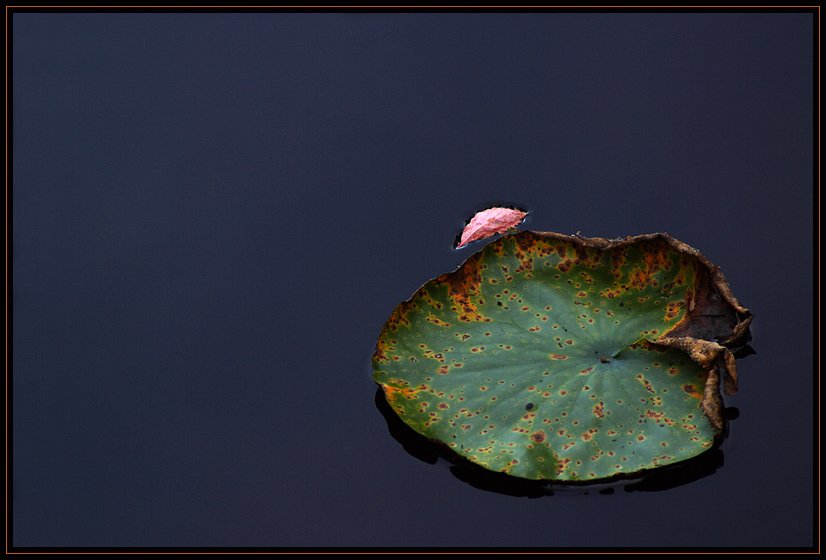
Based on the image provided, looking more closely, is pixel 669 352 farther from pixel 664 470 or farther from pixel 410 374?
pixel 410 374

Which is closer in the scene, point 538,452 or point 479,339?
point 538,452

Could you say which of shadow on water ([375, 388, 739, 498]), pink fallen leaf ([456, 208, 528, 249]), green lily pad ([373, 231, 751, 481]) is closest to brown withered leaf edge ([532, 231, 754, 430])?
green lily pad ([373, 231, 751, 481])

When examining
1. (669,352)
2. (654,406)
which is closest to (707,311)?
(669,352)

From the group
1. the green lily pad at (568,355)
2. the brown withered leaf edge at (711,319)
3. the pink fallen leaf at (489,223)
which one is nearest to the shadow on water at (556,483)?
the green lily pad at (568,355)

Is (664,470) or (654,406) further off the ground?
(654,406)

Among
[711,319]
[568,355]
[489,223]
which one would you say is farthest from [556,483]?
[489,223]

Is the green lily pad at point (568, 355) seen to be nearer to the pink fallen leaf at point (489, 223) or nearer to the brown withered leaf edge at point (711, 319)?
the brown withered leaf edge at point (711, 319)
